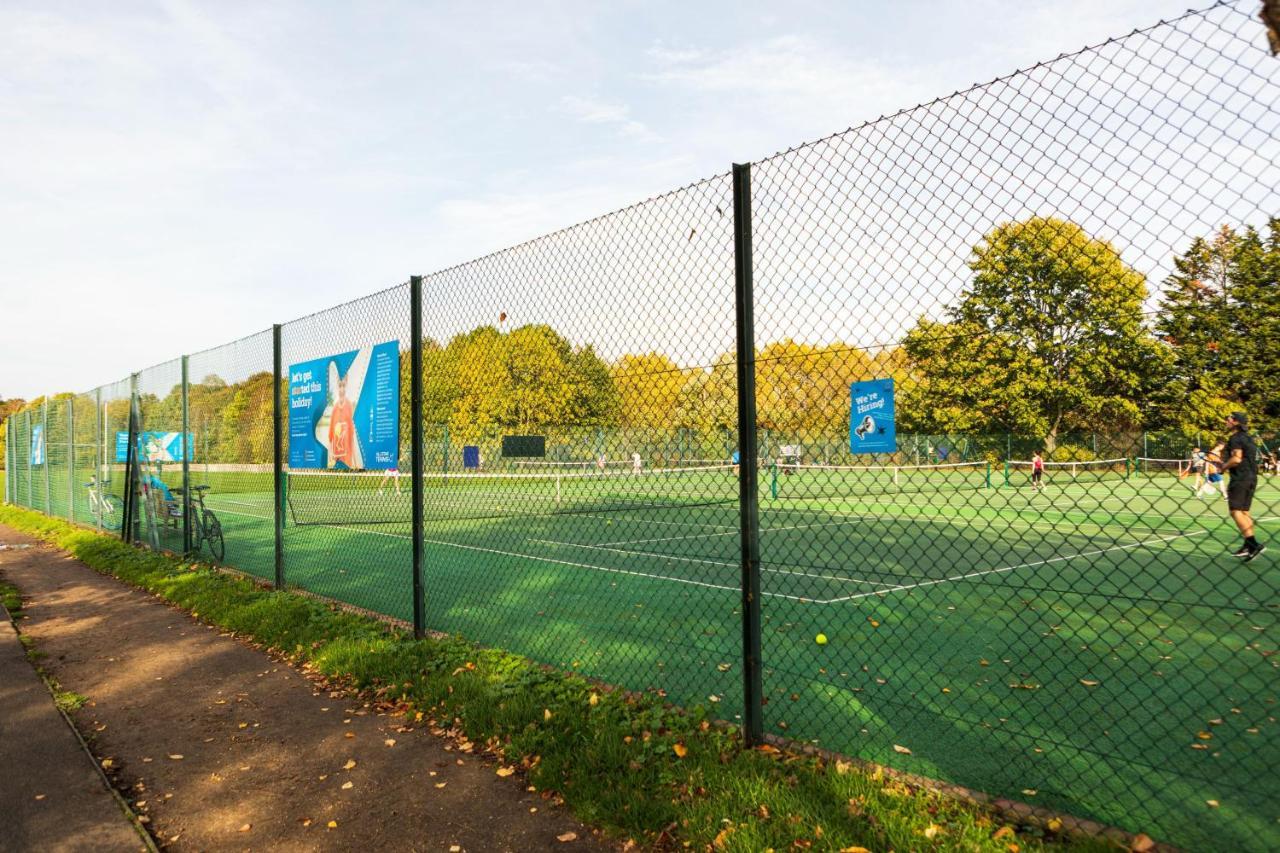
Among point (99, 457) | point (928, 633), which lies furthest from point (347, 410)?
point (99, 457)

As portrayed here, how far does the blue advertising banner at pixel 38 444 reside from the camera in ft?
62.9

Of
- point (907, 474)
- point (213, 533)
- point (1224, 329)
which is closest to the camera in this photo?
point (1224, 329)

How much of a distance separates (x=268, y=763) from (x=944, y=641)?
4.92 metres

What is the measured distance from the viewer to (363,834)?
332 cm

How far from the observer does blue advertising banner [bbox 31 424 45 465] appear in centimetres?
1917

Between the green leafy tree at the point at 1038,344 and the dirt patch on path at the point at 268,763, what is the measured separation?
244 cm

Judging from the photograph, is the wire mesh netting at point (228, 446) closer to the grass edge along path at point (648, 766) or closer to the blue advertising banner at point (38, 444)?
the grass edge along path at point (648, 766)

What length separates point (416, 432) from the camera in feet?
20.7

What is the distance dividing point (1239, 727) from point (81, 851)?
5.65 m

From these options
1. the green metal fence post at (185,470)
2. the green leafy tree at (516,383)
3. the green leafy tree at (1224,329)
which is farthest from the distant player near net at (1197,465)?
the green metal fence post at (185,470)

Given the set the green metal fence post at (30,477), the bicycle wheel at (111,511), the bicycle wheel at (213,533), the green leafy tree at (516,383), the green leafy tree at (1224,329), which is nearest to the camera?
the green leafy tree at (1224,329)

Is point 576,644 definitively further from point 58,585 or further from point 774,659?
point 58,585

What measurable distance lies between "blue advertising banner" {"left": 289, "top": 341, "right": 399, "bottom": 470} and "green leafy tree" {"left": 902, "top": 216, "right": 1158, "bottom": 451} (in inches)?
185

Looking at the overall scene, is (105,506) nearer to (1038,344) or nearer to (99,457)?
(99,457)
